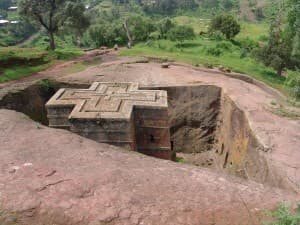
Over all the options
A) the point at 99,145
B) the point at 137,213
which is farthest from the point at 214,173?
the point at 99,145

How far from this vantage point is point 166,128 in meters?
9.62

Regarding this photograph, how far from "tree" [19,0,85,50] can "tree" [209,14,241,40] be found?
10171 mm

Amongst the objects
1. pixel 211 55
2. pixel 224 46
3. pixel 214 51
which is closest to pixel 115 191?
pixel 211 55

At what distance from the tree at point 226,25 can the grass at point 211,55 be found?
5.04ft

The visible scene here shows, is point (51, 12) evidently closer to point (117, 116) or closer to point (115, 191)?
point (117, 116)

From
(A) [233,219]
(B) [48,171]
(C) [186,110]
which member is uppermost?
(B) [48,171]

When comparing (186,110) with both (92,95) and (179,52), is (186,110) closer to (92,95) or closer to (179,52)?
(92,95)

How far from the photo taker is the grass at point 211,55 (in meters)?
17.5

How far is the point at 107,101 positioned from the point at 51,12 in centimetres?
1218

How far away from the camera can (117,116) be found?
8328 mm

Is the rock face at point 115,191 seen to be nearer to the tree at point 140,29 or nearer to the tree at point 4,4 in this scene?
the tree at point 140,29

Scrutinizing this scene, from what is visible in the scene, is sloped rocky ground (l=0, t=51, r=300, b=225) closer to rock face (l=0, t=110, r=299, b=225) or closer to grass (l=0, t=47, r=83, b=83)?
rock face (l=0, t=110, r=299, b=225)

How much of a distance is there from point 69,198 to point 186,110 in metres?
8.74

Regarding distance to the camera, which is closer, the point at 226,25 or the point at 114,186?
the point at 114,186
